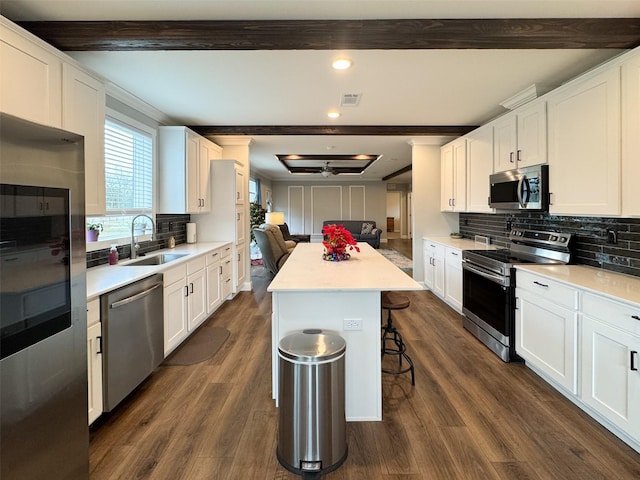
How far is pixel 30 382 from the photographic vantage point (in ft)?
4.12

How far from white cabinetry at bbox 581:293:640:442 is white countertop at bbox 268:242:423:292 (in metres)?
1.11

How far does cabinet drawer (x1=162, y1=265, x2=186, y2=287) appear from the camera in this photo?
293 cm

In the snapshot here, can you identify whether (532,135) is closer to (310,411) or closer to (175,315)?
(310,411)

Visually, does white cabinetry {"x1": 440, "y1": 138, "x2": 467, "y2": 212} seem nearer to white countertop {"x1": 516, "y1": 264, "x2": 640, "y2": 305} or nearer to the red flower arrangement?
white countertop {"x1": 516, "y1": 264, "x2": 640, "y2": 305}

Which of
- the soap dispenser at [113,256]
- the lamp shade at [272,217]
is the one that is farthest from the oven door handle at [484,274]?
the lamp shade at [272,217]

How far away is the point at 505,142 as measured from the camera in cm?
372

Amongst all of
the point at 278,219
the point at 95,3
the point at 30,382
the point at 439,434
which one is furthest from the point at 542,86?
the point at 278,219

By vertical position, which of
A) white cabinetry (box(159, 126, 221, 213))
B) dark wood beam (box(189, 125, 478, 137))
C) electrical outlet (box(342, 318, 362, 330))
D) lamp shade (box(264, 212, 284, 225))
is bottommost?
electrical outlet (box(342, 318, 362, 330))

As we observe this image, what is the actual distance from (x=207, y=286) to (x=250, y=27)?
280cm

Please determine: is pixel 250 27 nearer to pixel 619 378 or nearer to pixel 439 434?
pixel 439 434

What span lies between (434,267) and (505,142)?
6.89ft

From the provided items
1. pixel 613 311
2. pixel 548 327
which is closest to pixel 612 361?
pixel 613 311

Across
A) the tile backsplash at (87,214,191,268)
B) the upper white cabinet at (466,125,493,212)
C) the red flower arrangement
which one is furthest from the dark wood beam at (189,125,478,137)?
the red flower arrangement

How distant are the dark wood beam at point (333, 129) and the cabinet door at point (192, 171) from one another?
55cm
